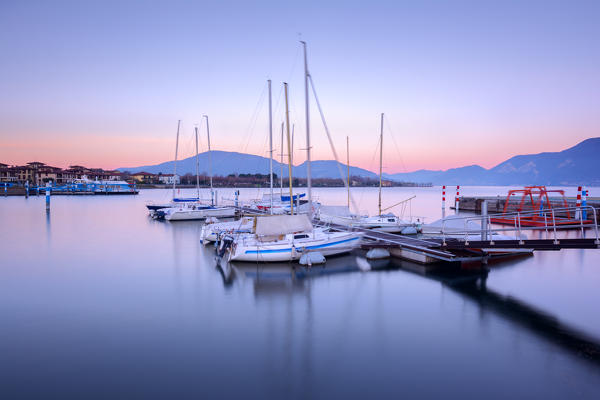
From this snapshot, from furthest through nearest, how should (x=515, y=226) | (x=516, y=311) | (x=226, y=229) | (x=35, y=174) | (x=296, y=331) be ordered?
(x=35, y=174) < (x=226, y=229) < (x=515, y=226) < (x=516, y=311) < (x=296, y=331)

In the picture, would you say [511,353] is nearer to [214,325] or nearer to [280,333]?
[280,333]

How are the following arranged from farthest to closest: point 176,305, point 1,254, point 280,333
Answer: point 1,254
point 176,305
point 280,333

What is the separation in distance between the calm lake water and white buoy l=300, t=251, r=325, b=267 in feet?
2.40

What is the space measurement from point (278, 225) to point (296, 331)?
22.2ft

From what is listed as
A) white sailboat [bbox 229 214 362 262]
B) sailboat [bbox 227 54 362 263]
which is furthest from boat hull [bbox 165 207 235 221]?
white sailboat [bbox 229 214 362 262]

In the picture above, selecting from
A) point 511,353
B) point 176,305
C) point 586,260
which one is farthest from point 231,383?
point 586,260

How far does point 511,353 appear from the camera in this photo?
7977mm

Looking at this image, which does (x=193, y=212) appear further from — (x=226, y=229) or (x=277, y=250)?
(x=277, y=250)

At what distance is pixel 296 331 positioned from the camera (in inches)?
369

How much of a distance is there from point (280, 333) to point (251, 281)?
482cm

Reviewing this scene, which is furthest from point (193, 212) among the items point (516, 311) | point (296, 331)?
point (516, 311)

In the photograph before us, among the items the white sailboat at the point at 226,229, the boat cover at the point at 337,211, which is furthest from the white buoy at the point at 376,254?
the boat cover at the point at 337,211

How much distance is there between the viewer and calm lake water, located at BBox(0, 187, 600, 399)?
6.74 metres

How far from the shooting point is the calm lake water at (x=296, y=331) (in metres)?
6.74
